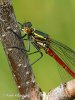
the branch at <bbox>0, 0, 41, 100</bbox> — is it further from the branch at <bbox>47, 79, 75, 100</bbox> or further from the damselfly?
the damselfly

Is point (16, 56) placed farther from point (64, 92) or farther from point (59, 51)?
point (59, 51)

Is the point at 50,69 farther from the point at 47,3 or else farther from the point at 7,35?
the point at 7,35

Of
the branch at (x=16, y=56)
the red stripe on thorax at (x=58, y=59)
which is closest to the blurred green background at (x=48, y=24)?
the red stripe on thorax at (x=58, y=59)

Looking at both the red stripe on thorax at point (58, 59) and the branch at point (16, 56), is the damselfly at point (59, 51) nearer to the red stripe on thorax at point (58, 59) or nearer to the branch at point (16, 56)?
the red stripe on thorax at point (58, 59)

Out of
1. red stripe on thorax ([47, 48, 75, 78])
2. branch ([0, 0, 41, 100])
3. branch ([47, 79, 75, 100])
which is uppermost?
branch ([0, 0, 41, 100])

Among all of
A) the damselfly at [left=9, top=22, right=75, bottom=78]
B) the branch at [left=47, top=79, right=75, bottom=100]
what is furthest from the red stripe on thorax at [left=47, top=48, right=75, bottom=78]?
the branch at [left=47, top=79, right=75, bottom=100]

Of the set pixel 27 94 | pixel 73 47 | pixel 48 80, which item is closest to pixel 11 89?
Result: pixel 48 80
